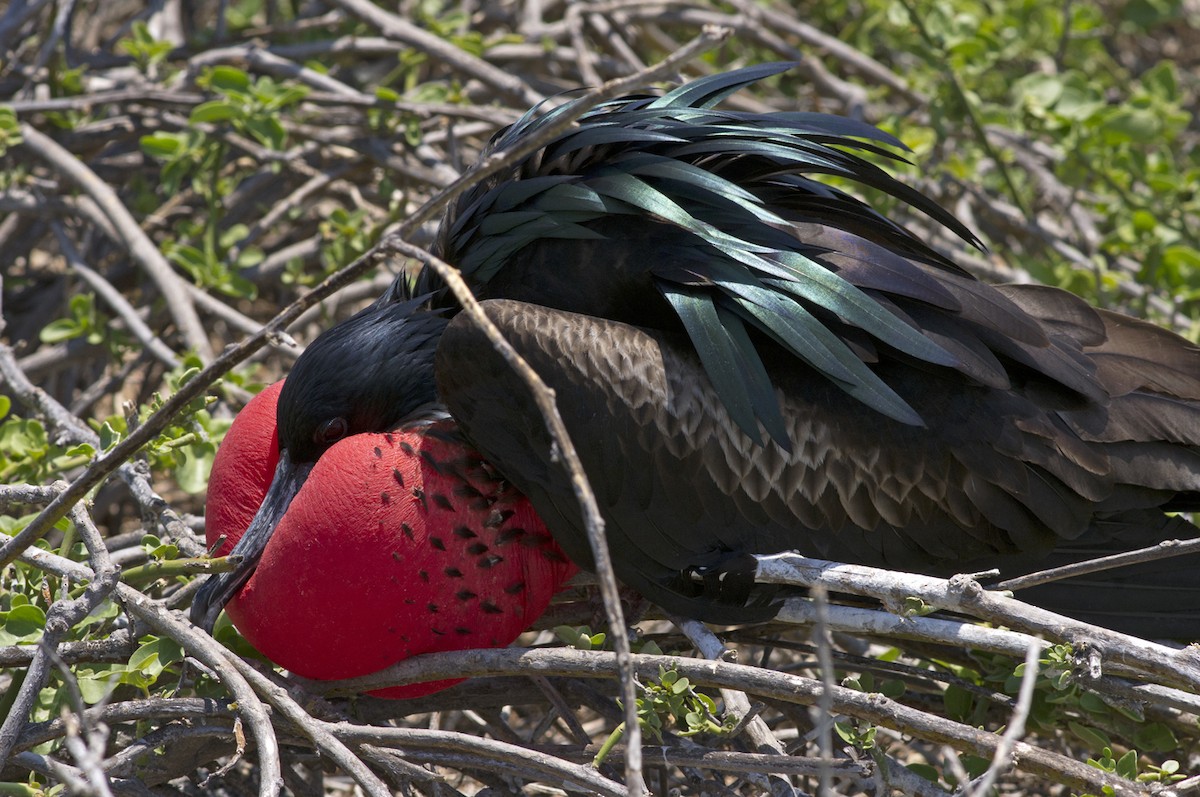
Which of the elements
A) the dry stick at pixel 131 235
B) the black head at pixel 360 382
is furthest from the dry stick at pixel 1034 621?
the dry stick at pixel 131 235

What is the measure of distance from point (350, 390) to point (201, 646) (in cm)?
50

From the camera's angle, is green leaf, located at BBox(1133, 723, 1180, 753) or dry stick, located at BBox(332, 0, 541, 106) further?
dry stick, located at BBox(332, 0, 541, 106)

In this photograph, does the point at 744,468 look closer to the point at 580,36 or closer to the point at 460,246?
the point at 460,246

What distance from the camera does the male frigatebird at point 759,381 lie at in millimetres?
1804

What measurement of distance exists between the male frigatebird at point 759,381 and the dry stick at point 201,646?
0.10 m

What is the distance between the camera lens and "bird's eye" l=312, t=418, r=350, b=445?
6.56ft

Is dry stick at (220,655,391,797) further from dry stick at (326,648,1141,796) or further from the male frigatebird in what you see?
dry stick at (326,648,1141,796)

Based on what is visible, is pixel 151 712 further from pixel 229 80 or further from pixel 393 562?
pixel 229 80

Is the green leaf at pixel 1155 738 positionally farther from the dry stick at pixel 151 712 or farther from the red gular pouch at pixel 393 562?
the dry stick at pixel 151 712

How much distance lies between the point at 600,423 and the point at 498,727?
1.75ft

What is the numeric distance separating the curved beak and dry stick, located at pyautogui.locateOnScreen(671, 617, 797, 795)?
0.62 meters

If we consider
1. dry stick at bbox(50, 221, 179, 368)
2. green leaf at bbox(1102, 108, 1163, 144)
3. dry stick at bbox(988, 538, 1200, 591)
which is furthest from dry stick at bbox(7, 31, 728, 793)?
green leaf at bbox(1102, 108, 1163, 144)

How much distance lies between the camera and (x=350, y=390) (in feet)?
6.61

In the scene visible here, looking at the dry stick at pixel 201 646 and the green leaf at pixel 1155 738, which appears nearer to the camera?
the dry stick at pixel 201 646
